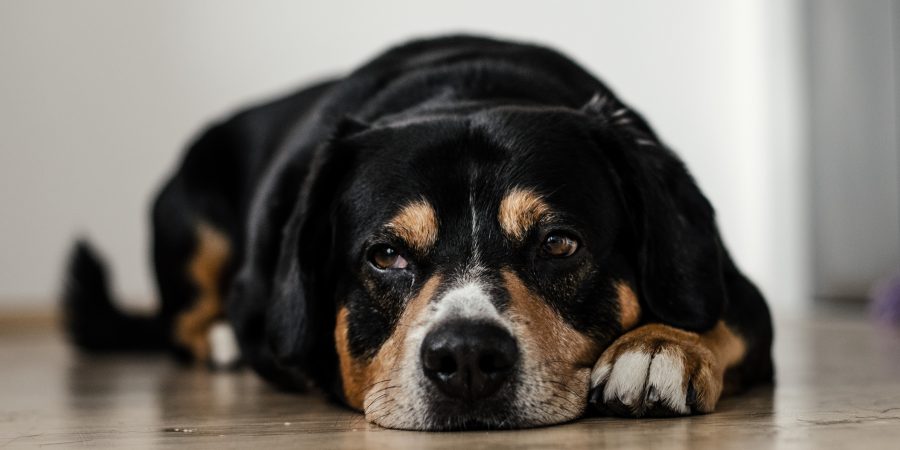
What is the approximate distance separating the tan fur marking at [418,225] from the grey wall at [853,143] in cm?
376

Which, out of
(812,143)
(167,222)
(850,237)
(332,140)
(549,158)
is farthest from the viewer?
(812,143)

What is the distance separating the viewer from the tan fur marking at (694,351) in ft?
7.33

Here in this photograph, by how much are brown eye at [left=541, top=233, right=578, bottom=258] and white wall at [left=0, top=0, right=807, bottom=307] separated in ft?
15.4

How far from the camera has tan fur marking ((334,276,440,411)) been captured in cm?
231

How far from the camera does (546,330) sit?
226cm

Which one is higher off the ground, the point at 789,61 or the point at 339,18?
the point at 339,18

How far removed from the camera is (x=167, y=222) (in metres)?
4.22

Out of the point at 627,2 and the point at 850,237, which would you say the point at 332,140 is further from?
the point at 627,2

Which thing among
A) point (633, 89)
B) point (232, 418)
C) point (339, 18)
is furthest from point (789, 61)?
point (232, 418)

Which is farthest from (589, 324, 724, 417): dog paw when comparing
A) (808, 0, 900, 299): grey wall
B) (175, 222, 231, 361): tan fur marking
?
(808, 0, 900, 299): grey wall

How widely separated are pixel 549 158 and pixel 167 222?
86.2 inches

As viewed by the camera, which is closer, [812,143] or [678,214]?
[678,214]

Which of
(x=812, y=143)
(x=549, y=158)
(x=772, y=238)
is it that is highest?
(x=549, y=158)

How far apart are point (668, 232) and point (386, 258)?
0.64 m
